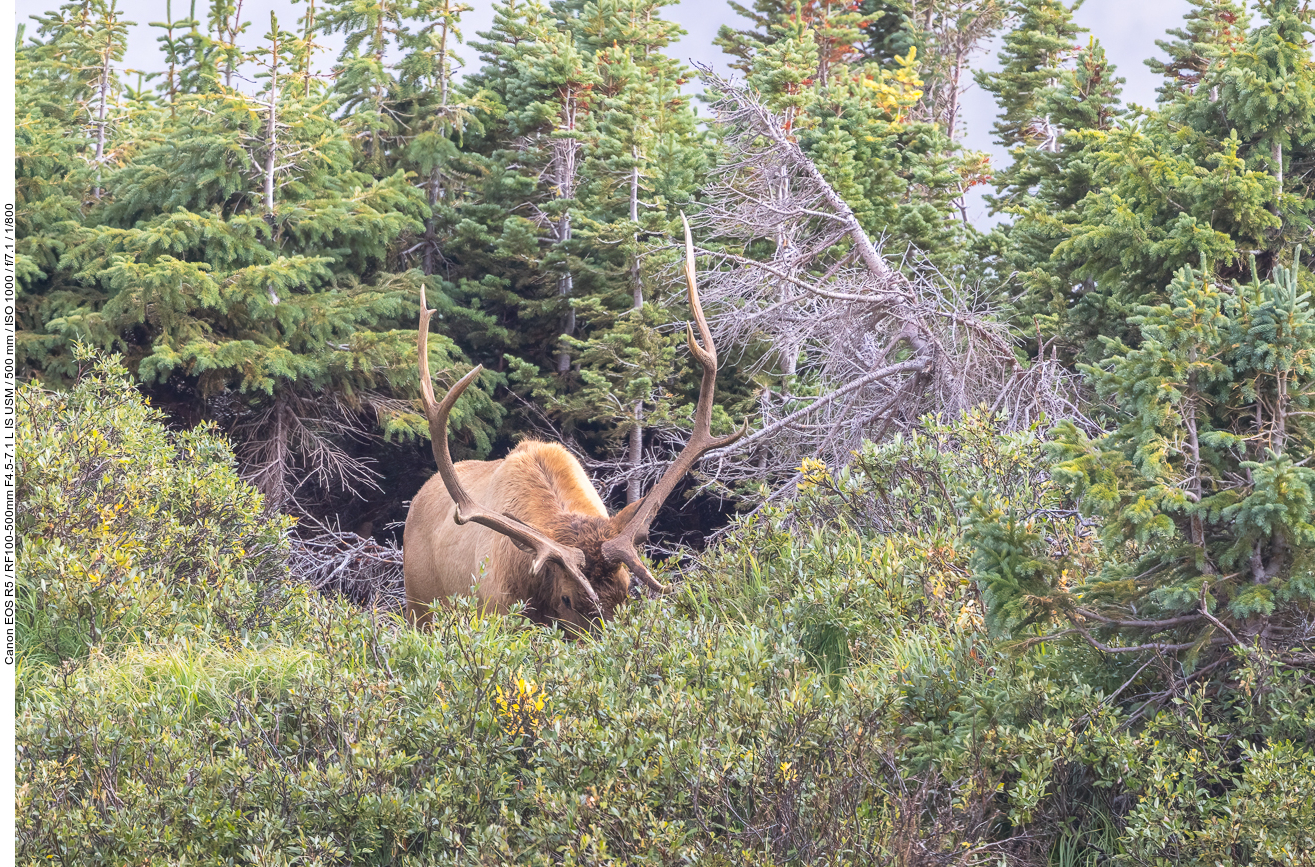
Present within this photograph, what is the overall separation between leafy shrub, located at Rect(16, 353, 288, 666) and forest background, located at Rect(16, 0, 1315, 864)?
1.5 inches

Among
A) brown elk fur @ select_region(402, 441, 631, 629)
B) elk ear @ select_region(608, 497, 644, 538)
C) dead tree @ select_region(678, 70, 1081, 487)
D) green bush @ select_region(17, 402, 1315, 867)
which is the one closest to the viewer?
green bush @ select_region(17, 402, 1315, 867)

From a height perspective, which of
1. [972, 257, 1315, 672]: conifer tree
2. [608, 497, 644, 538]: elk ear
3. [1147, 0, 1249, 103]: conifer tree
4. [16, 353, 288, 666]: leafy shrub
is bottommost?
[16, 353, 288, 666]: leafy shrub

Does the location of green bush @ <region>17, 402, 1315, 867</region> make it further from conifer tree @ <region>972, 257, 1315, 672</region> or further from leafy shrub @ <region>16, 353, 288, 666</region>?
leafy shrub @ <region>16, 353, 288, 666</region>

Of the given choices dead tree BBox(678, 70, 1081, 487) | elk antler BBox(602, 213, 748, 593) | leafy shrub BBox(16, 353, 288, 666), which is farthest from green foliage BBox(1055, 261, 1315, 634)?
A: dead tree BBox(678, 70, 1081, 487)

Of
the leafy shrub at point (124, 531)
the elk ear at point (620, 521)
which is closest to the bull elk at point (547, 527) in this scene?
the elk ear at point (620, 521)

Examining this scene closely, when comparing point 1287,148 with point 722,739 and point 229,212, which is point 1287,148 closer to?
point 722,739

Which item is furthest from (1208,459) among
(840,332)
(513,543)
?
(840,332)

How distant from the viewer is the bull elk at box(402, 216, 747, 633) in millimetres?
6297

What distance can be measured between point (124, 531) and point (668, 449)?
6777 millimetres

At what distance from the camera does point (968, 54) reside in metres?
24.0

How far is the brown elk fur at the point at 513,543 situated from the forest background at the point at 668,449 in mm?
648

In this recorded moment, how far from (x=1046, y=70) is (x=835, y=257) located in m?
6.48

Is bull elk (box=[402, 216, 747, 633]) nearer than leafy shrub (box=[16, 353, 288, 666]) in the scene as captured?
No

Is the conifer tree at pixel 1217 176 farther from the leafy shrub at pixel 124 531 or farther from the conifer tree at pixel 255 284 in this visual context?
the conifer tree at pixel 255 284
